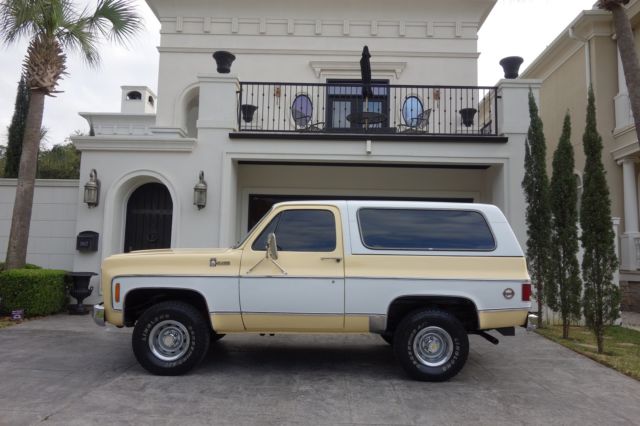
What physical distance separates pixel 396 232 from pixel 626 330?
6.41 m

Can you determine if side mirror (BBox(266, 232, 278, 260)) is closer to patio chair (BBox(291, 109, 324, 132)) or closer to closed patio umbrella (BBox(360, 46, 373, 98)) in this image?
patio chair (BBox(291, 109, 324, 132))

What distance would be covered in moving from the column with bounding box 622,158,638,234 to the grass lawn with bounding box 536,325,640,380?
5.05m

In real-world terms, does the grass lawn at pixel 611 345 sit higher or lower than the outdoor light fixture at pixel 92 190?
lower

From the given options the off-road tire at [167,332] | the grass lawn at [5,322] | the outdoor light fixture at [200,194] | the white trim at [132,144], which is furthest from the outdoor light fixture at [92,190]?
the off-road tire at [167,332]

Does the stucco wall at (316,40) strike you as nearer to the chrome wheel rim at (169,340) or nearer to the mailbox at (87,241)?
the mailbox at (87,241)

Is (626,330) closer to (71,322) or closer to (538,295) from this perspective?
(538,295)

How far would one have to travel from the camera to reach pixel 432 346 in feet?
17.7

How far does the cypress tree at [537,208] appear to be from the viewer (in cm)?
836

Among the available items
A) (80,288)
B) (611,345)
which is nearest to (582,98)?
(611,345)

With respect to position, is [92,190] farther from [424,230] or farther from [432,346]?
[432,346]

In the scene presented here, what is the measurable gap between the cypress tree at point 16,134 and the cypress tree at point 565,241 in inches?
669

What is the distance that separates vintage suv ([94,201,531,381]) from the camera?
5324 mm

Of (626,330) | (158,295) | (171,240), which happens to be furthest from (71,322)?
(626,330)

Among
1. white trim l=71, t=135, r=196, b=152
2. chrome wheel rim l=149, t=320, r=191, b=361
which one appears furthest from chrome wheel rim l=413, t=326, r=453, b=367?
white trim l=71, t=135, r=196, b=152
